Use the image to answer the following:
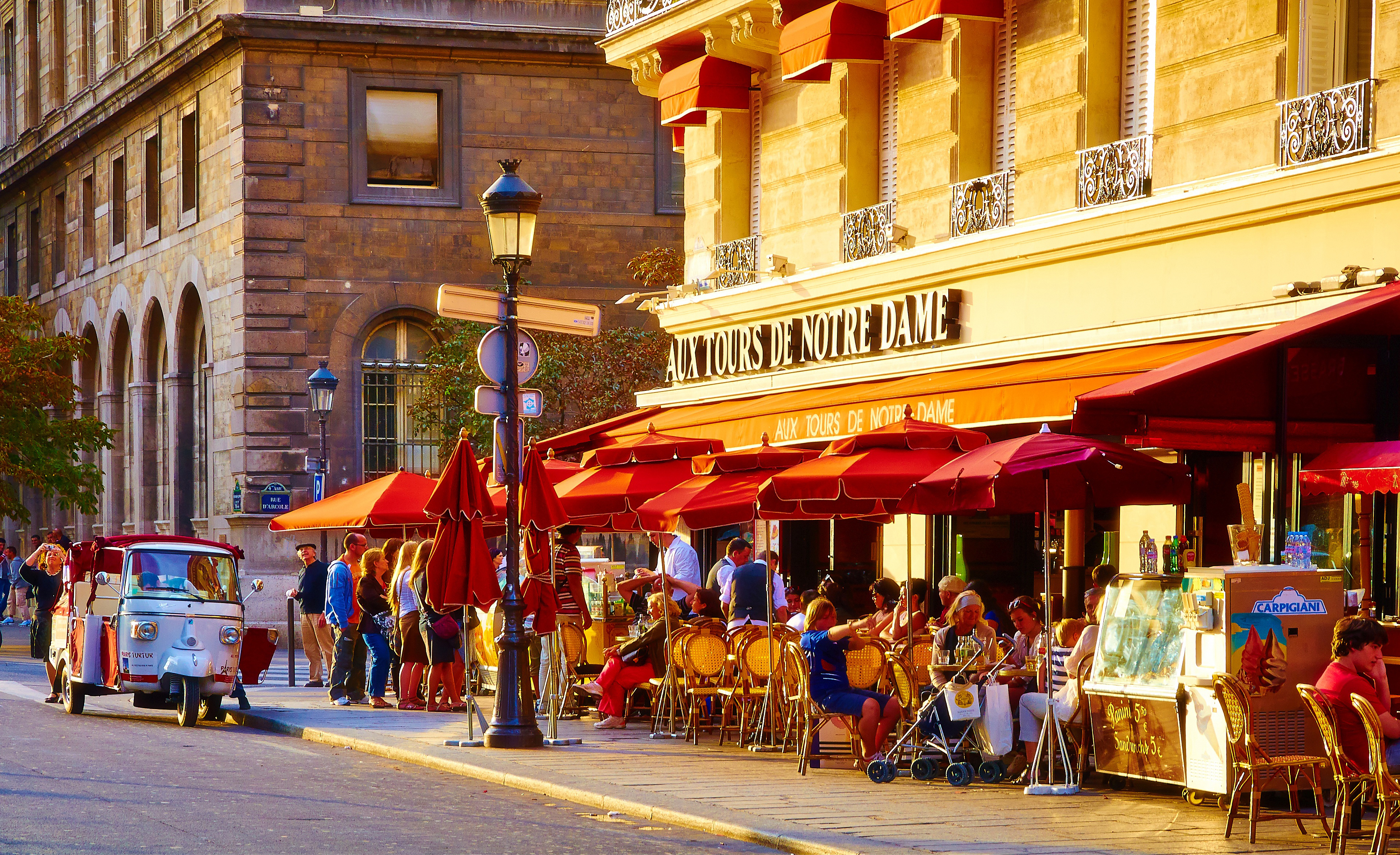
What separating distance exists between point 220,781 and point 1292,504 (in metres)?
8.15

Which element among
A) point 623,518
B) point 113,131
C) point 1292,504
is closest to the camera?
point 1292,504

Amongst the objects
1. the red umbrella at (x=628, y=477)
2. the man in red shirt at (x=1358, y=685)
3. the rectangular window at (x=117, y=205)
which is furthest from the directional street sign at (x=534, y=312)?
the rectangular window at (x=117, y=205)

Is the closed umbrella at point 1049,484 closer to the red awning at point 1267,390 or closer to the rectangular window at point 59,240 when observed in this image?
the red awning at point 1267,390

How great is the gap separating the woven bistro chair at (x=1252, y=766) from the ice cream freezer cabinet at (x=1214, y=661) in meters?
0.20

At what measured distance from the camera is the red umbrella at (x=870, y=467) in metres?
13.6

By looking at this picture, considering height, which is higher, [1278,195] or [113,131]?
[113,131]

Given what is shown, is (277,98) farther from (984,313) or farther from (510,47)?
(984,313)

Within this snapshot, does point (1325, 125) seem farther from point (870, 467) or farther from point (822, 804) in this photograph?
point (822, 804)

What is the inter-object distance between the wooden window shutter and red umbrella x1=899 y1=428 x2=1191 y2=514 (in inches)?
280

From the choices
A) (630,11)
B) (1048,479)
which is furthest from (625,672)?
(630,11)

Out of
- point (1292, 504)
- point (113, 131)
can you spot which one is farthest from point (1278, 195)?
point (113, 131)

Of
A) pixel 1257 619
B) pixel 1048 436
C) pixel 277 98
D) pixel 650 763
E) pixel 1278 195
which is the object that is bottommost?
pixel 650 763

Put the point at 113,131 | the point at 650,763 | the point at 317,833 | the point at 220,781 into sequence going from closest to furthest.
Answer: the point at 317,833, the point at 220,781, the point at 650,763, the point at 113,131

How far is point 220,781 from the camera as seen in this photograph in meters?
12.5
